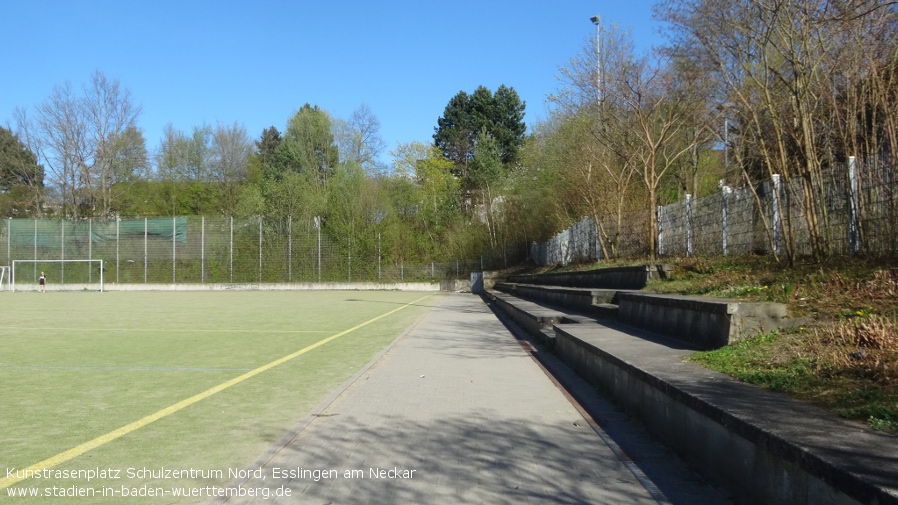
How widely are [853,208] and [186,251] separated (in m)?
44.7

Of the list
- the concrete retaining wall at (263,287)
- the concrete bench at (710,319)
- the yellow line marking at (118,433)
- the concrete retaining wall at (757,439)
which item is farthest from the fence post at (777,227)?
the concrete retaining wall at (263,287)

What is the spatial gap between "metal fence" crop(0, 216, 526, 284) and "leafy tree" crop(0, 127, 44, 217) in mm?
7881

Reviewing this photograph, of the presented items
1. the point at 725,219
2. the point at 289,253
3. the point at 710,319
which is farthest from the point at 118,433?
the point at 289,253

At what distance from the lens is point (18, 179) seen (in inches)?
2151

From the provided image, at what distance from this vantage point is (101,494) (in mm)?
3732

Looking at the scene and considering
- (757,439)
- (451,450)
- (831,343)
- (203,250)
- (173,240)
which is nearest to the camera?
(757,439)

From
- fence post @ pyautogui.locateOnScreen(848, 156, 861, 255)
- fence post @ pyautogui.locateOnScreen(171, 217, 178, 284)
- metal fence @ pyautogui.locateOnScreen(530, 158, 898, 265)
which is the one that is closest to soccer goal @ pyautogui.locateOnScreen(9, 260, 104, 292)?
fence post @ pyautogui.locateOnScreen(171, 217, 178, 284)

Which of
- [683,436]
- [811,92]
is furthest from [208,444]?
[811,92]

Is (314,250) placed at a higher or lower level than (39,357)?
higher

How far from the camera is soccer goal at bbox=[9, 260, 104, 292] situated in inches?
1809

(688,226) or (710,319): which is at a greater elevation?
(688,226)

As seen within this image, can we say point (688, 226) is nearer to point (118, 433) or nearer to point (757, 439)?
point (757, 439)

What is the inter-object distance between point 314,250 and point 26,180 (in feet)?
91.8

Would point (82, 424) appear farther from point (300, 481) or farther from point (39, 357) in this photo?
point (39, 357)
